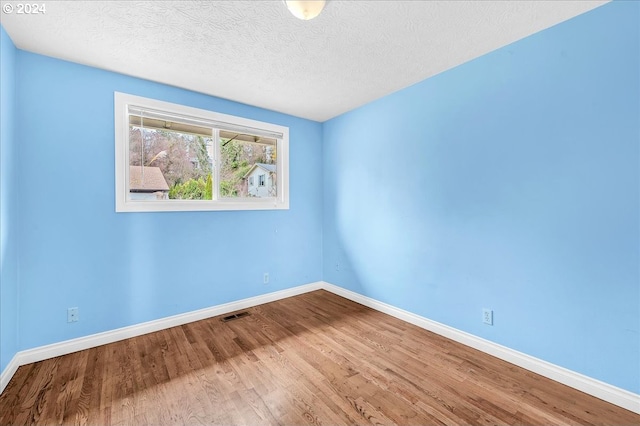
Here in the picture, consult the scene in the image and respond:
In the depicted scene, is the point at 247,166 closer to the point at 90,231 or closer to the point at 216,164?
the point at 216,164

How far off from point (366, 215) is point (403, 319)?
4.24 feet

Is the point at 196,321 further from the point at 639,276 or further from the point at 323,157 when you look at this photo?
the point at 639,276

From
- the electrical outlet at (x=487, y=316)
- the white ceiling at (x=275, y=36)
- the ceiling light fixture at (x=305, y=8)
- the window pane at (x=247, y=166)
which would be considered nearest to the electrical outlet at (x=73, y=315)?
the window pane at (x=247, y=166)

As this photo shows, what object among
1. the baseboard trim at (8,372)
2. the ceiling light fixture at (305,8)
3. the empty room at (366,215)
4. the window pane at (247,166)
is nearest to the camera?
the ceiling light fixture at (305,8)

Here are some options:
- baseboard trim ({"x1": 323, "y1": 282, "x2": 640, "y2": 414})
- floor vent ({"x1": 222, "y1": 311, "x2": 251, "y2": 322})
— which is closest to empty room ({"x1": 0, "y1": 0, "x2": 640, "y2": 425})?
baseboard trim ({"x1": 323, "y1": 282, "x2": 640, "y2": 414})

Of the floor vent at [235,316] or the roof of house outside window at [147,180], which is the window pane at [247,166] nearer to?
the roof of house outside window at [147,180]

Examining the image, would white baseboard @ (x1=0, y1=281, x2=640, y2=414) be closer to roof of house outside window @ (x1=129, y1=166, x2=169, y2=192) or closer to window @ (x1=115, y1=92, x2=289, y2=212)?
window @ (x1=115, y1=92, x2=289, y2=212)

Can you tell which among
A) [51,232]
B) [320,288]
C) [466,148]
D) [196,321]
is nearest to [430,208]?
[466,148]

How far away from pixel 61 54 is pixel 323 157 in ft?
9.68

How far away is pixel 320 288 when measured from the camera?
403 centimetres

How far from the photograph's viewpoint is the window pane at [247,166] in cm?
324

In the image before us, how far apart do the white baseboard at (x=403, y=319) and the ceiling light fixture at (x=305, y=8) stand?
2832 mm

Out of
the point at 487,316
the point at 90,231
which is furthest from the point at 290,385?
the point at 90,231

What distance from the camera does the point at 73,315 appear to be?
2.27 metres
